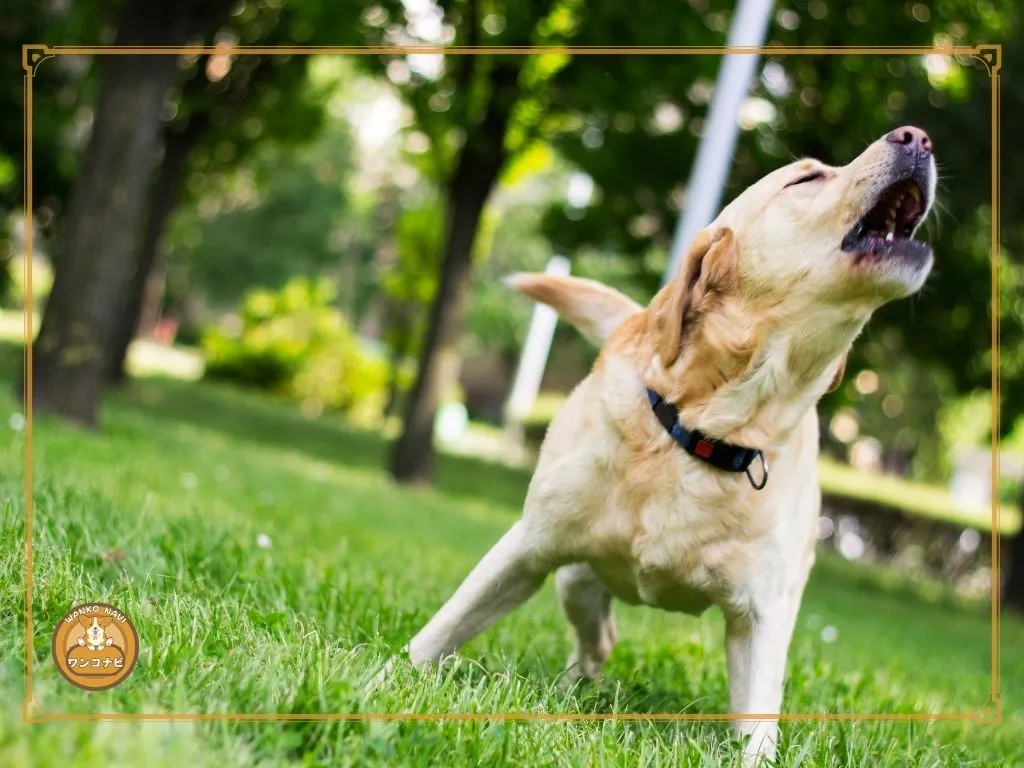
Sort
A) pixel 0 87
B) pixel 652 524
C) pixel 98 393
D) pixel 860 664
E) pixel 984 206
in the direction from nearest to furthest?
pixel 652 524 < pixel 860 664 < pixel 98 393 < pixel 984 206 < pixel 0 87

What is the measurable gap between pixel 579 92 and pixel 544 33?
68 cm

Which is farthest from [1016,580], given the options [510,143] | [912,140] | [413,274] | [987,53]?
[912,140]

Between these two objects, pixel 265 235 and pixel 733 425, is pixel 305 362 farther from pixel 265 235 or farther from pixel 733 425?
pixel 733 425

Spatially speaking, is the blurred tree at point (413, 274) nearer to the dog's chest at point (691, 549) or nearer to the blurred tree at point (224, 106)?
the blurred tree at point (224, 106)

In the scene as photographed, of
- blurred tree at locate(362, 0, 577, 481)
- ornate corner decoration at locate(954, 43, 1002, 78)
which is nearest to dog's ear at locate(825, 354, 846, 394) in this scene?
ornate corner decoration at locate(954, 43, 1002, 78)

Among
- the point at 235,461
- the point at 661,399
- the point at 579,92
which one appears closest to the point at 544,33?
the point at 579,92

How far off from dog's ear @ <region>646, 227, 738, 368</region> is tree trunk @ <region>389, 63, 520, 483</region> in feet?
30.8

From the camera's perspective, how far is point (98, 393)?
329 inches

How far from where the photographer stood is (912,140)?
249 centimetres

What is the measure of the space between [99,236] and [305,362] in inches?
617

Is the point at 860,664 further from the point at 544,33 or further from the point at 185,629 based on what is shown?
the point at 544,33

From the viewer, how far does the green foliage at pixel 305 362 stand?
23.5m

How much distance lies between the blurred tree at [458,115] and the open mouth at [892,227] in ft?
27.9

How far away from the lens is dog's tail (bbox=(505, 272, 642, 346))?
3420 mm
